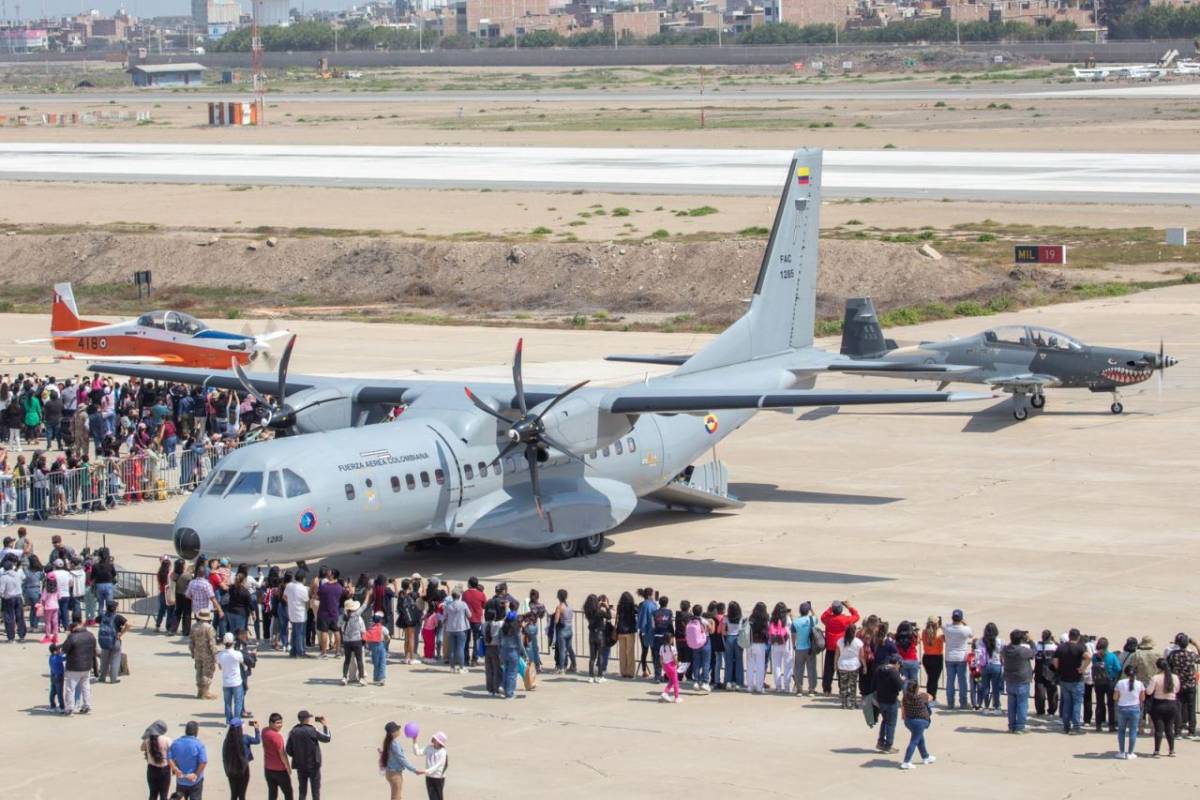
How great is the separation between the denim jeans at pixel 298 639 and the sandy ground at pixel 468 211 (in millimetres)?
56274

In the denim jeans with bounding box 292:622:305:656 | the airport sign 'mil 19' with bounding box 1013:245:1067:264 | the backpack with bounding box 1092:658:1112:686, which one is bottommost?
the denim jeans with bounding box 292:622:305:656

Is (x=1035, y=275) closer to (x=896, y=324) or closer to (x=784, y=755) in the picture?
(x=896, y=324)

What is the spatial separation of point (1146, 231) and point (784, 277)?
4685cm

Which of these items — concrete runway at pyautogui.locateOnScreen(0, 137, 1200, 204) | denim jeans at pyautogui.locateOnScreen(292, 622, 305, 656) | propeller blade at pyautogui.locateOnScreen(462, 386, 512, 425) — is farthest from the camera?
concrete runway at pyautogui.locateOnScreen(0, 137, 1200, 204)

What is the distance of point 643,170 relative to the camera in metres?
113

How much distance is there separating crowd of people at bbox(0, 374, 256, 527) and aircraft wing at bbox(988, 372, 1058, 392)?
18.9 meters

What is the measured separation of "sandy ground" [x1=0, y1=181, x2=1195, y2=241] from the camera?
281ft

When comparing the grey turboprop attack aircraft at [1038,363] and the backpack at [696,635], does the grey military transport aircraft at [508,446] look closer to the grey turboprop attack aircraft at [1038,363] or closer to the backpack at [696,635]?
the backpack at [696,635]

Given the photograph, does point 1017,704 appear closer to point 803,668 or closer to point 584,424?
point 803,668

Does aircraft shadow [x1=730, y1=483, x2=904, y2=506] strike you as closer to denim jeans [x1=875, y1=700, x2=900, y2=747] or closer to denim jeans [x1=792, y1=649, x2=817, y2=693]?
denim jeans [x1=792, y1=649, x2=817, y2=693]

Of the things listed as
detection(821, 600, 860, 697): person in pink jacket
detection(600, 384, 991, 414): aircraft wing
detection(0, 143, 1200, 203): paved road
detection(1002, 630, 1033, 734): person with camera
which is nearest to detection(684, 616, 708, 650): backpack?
detection(821, 600, 860, 697): person in pink jacket

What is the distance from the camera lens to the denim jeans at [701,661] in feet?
81.5

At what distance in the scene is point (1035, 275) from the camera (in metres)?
68.8

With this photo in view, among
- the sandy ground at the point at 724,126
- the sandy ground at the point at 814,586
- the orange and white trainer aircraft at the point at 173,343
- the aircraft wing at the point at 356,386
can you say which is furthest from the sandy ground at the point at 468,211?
the aircraft wing at the point at 356,386
